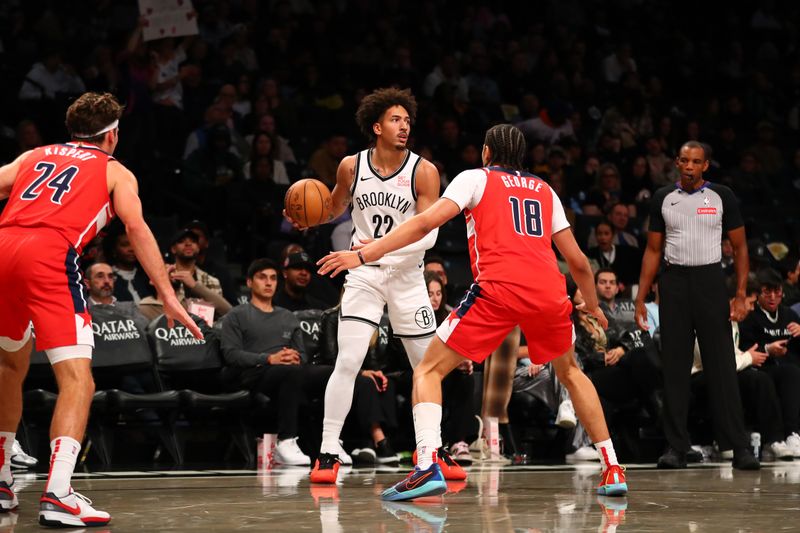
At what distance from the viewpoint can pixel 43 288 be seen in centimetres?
489

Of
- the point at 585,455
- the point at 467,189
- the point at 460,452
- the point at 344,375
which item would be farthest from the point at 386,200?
the point at 585,455

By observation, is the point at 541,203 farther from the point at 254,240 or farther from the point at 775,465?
the point at 254,240

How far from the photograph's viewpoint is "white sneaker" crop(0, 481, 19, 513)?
17.3ft

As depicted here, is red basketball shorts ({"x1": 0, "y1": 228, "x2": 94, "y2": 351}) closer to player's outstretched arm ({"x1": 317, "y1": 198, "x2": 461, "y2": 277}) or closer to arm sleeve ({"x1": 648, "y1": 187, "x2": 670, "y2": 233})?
player's outstretched arm ({"x1": 317, "y1": 198, "x2": 461, "y2": 277})

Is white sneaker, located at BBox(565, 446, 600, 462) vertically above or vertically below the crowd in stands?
below

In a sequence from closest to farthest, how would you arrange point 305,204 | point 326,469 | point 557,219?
point 557,219
point 326,469
point 305,204

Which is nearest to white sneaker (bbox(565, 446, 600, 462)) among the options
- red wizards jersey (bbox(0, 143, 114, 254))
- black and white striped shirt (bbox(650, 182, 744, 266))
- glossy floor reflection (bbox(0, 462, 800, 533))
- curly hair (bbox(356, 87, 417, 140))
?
glossy floor reflection (bbox(0, 462, 800, 533))

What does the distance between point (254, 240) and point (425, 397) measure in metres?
5.70

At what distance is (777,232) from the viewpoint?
13961 mm

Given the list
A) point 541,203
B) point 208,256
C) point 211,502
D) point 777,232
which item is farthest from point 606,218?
point 211,502

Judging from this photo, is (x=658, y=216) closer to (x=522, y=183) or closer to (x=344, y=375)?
(x=522, y=183)

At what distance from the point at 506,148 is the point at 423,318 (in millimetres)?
1311

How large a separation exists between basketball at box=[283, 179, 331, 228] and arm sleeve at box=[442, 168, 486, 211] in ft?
4.17

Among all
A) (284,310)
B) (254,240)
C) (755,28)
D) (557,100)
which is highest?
(755,28)
